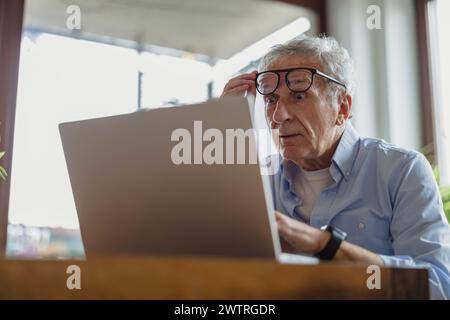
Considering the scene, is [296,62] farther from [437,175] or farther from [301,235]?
[437,175]

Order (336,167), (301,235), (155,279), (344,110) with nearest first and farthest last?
(155,279) → (301,235) → (336,167) → (344,110)

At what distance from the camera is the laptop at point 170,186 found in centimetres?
76

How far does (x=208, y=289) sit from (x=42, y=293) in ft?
0.57

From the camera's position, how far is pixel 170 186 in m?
0.86

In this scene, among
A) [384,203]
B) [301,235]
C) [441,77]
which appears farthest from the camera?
[441,77]

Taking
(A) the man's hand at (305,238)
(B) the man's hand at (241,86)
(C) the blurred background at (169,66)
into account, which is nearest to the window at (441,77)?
(C) the blurred background at (169,66)

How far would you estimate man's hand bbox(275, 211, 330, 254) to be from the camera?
837 millimetres

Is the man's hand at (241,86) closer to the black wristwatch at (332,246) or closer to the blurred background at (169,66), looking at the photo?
the black wristwatch at (332,246)

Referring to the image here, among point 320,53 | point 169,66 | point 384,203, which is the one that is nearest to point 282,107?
point 320,53

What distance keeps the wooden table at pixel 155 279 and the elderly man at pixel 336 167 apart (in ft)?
2.33

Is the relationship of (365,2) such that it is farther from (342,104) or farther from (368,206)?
(368,206)

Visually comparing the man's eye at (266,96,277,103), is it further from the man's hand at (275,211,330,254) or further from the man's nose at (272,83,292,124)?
the man's hand at (275,211,330,254)

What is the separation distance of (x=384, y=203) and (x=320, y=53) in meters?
0.50

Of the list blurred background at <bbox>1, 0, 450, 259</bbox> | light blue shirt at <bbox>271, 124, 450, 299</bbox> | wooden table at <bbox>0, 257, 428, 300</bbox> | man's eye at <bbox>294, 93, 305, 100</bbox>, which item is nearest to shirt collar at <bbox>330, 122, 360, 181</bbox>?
light blue shirt at <bbox>271, 124, 450, 299</bbox>
